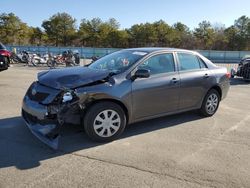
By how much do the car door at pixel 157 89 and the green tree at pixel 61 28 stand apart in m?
56.8

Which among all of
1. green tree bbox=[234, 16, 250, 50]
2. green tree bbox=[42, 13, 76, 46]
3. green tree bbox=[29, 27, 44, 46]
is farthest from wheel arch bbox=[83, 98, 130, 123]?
green tree bbox=[29, 27, 44, 46]

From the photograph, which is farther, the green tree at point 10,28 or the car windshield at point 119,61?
the green tree at point 10,28

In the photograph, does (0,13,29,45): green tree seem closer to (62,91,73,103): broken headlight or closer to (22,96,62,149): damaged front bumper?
(22,96,62,149): damaged front bumper

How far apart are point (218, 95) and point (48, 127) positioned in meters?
Result: 4.29

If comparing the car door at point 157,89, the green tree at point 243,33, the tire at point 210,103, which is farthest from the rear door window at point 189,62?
the green tree at point 243,33

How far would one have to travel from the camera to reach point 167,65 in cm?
628

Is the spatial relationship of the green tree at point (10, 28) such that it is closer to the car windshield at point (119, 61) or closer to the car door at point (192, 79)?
the car windshield at point (119, 61)

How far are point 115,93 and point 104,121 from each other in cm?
51

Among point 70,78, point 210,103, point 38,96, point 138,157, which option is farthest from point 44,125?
point 210,103

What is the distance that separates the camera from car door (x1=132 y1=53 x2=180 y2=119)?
18.5 ft

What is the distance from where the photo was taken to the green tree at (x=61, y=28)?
6091 cm

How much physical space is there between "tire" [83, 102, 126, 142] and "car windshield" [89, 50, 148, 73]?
2.54 ft

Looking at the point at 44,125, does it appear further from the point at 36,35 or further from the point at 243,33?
the point at 36,35

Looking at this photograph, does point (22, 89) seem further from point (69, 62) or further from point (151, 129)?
point (69, 62)
